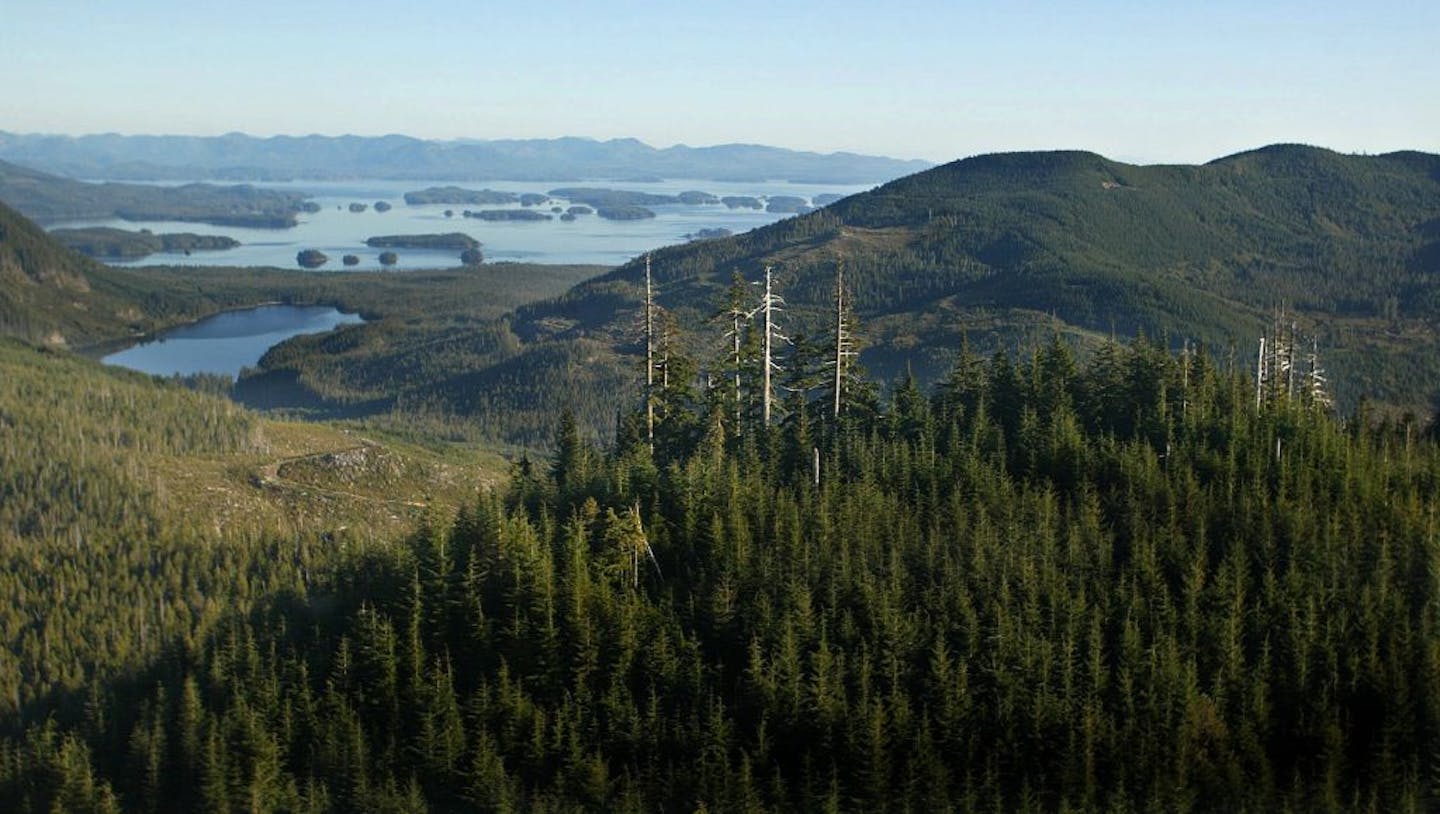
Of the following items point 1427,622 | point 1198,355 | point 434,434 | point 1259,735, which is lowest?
point 434,434

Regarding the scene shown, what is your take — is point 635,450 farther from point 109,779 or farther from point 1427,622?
point 1427,622

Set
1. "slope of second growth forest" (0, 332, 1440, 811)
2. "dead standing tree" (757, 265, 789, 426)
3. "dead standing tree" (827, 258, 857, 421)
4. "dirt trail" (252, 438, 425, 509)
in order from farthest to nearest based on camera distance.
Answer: "dirt trail" (252, 438, 425, 509)
"dead standing tree" (827, 258, 857, 421)
"dead standing tree" (757, 265, 789, 426)
"slope of second growth forest" (0, 332, 1440, 811)

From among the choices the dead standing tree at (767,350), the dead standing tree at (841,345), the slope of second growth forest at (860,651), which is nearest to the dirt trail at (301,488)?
the dead standing tree at (767,350)

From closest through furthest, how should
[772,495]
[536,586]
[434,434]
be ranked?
[536,586]
[772,495]
[434,434]

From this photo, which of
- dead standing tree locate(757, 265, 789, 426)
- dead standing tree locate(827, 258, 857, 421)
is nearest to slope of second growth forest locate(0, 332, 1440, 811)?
dead standing tree locate(757, 265, 789, 426)

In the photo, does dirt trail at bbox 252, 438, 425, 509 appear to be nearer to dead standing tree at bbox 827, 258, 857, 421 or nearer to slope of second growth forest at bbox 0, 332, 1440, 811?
slope of second growth forest at bbox 0, 332, 1440, 811

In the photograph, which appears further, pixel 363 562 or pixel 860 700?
pixel 363 562

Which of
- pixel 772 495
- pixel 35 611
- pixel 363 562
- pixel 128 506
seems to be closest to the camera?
pixel 772 495

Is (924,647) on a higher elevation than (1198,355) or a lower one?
lower

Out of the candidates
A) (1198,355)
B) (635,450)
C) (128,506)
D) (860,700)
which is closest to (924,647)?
(860,700)
